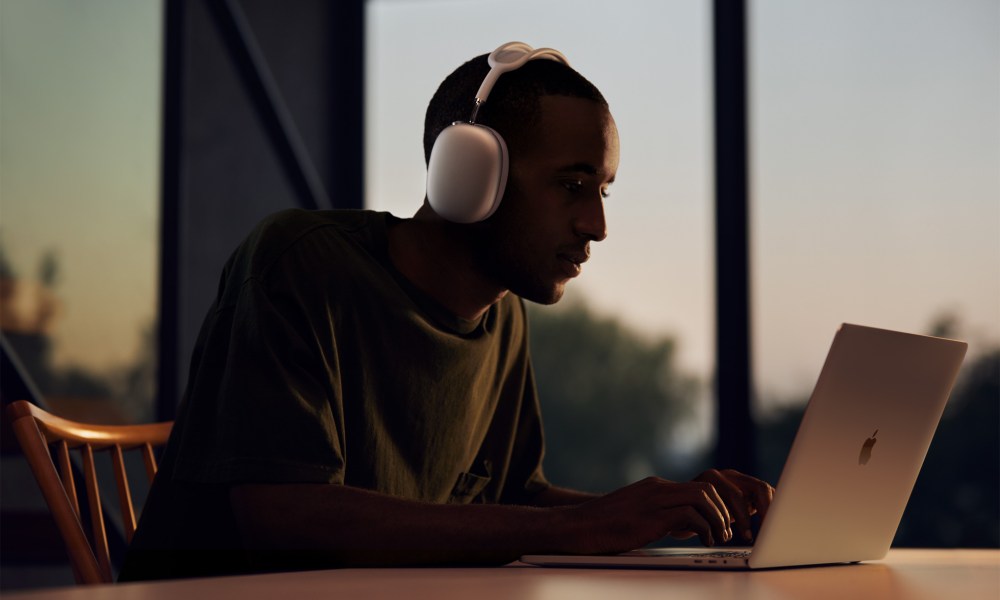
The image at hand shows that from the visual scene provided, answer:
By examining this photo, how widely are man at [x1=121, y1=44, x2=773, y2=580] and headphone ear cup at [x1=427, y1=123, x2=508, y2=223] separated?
6 centimetres

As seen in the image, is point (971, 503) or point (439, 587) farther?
point (971, 503)

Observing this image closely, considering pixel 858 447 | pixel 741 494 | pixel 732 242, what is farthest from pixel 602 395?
pixel 858 447

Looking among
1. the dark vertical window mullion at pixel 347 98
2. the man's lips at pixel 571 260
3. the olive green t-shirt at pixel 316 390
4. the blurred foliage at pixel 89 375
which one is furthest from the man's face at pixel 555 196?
the dark vertical window mullion at pixel 347 98

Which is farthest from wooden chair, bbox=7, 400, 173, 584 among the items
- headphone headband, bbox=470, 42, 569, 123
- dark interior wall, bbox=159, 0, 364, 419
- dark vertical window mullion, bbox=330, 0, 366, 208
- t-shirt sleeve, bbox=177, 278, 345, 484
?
dark vertical window mullion, bbox=330, 0, 366, 208

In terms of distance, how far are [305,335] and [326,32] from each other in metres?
2.61

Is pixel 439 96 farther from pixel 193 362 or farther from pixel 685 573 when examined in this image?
pixel 685 573

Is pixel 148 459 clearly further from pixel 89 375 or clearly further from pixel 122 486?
pixel 89 375

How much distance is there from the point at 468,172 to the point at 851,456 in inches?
22.0

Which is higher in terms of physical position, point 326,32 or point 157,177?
point 326,32

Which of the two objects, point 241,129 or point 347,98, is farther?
point 347,98

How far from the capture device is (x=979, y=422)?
9.76 ft

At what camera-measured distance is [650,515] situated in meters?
1.02

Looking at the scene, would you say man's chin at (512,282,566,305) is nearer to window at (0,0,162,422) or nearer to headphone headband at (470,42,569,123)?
headphone headband at (470,42,569,123)

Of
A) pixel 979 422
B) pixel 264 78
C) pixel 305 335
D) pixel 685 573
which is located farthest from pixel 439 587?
pixel 979 422
